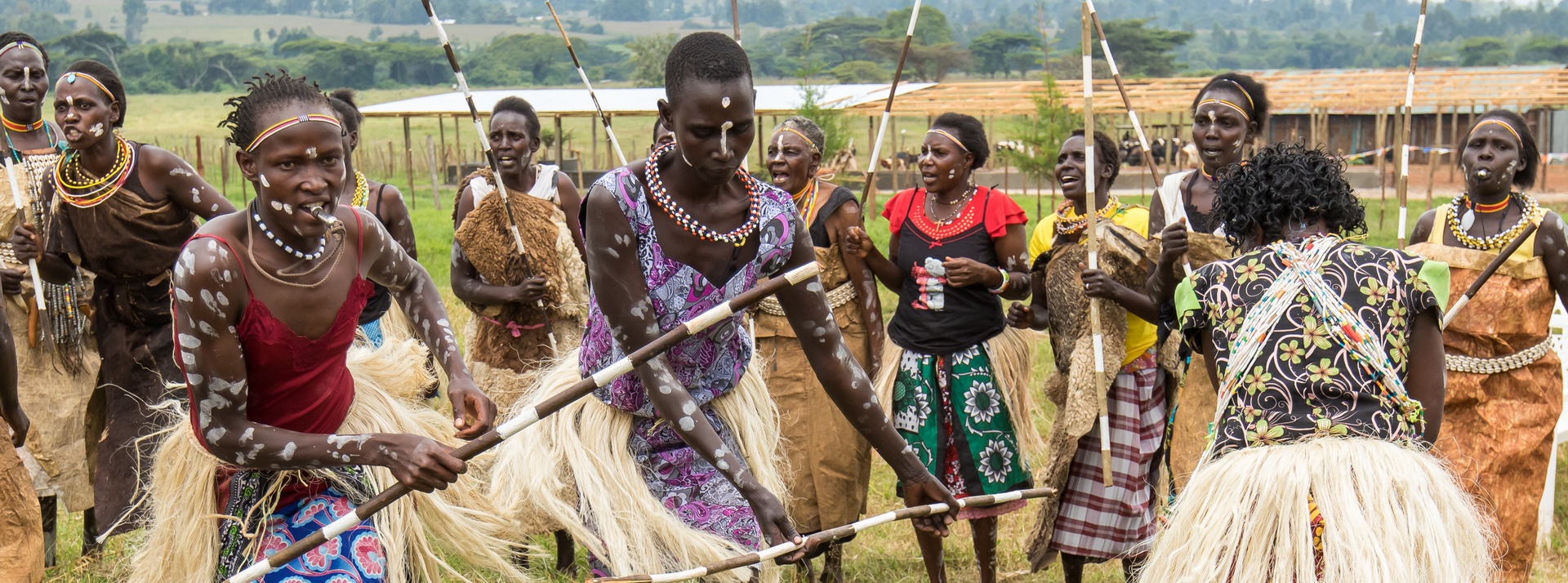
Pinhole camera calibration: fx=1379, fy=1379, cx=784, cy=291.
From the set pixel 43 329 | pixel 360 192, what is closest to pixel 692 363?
pixel 360 192

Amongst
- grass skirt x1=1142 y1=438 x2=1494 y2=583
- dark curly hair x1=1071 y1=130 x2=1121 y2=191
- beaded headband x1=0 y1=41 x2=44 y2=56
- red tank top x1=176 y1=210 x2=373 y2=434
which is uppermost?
beaded headband x1=0 y1=41 x2=44 y2=56

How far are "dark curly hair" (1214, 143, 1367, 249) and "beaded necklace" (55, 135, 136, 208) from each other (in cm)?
376

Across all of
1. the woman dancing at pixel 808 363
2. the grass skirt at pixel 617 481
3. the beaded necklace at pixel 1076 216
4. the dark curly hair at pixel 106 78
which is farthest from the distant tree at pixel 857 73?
the grass skirt at pixel 617 481

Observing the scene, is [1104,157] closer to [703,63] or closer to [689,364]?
[689,364]

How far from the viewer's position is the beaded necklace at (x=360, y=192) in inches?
236

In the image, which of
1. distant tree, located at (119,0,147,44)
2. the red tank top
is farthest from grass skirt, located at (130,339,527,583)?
distant tree, located at (119,0,147,44)

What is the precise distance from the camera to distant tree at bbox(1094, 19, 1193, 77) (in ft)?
213

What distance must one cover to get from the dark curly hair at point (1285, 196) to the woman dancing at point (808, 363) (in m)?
2.03

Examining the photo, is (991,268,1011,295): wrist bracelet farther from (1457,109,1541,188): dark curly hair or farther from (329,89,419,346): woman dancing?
(329,89,419,346): woman dancing

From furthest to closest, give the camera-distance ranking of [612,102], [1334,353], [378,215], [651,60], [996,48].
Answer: [996,48] < [651,60] < [612,102] < [378,215] < [1334,353]

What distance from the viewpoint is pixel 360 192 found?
6078mm

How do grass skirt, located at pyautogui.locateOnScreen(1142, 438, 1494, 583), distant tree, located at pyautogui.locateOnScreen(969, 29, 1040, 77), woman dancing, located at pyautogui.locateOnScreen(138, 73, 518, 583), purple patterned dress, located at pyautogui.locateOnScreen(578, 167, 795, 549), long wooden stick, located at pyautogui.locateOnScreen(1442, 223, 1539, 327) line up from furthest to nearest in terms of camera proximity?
1. distant tree, located at pyautogui.locateOnScreen(969, 29, 1040, 77)
2. long wooden stick, located at pyautogui.locateOnScreen(1442, 223, 1539, 327)
3. purple patterned dress, located at pyautogui.locateOnScreen(578, 167, 795, 549)
4. grass skirt, located at pyautogui.locateOnScreen(1142, 438, 1494, 583)
5. woman dancing, located at pyautogui.locateOnScreen(138, 73, 518, 583)

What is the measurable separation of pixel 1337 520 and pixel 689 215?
1.65 metres

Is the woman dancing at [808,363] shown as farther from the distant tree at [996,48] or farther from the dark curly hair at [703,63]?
the distant tree at [996,48]
